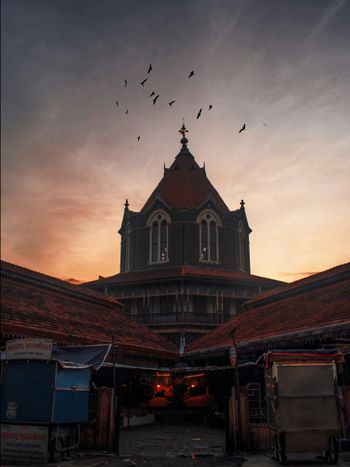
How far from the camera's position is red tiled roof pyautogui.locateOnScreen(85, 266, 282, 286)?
36656 millimetres

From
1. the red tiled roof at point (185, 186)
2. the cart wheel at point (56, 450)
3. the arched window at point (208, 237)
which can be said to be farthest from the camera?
the red tiled roof at point (185, 186)

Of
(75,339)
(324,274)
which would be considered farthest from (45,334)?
(324,274)

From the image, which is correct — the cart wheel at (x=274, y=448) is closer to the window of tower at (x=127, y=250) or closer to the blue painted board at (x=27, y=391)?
the blue painted board at (x=27, y=391)

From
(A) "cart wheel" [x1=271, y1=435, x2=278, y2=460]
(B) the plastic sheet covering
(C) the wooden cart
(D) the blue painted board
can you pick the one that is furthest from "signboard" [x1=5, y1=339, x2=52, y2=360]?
(A) "cart wheel" [x1=271, y1=435, x2=278, y2=460]

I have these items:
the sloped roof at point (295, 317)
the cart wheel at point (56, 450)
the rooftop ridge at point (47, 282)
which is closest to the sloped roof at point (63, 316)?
the rooftop ridge at point (47, 282)

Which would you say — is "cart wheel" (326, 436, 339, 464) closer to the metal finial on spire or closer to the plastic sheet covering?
the plastic sheet covering

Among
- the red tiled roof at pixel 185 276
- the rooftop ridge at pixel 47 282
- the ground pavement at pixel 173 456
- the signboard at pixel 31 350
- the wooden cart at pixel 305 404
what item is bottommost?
the ground pavement at pixel 173 456

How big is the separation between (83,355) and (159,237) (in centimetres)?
2802

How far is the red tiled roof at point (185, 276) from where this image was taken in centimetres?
3666

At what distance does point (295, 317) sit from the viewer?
73.6ft

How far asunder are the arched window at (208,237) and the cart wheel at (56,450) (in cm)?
3015

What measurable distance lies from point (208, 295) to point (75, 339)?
18.2m

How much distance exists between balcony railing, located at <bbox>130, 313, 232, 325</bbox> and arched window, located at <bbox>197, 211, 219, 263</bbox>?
6757 millimetres

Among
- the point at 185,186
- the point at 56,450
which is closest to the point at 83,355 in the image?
the point at 56,450
